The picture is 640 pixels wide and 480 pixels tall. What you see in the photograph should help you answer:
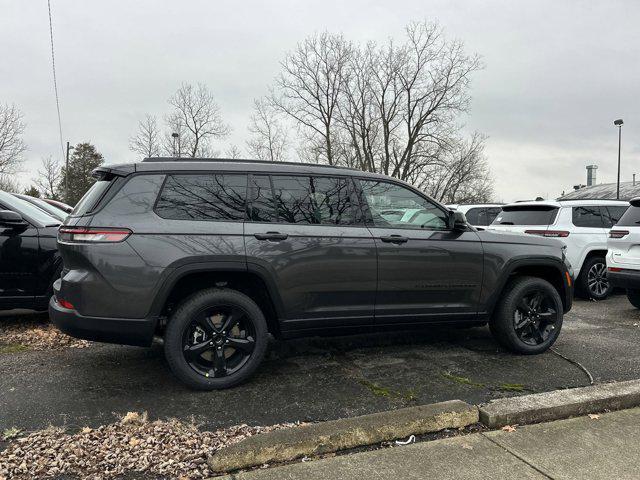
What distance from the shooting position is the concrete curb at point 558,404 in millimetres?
3455

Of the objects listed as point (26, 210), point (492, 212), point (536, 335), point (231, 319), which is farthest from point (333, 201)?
point (492, 212)

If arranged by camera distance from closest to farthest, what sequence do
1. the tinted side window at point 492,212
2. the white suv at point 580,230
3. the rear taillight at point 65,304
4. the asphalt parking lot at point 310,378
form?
1. the asphalt parking lot at point 310,378
2. the rear taillight at point 65,304
3. the white suv at point 580,230
4. the tinted side window at point 492,212

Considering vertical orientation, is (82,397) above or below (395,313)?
below

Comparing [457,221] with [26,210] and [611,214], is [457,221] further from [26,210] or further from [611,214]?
[611,214]

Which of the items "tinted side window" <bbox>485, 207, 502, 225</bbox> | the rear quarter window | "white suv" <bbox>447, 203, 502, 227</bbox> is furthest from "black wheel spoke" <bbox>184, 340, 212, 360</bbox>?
"tinted side window" <bbox>485, 207, 502, 225</bbox>

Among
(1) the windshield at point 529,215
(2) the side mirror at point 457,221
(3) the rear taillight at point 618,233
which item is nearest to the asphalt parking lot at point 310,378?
(2) the side mirror at point 457,221

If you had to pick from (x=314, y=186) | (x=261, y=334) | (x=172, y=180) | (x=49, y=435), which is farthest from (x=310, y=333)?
(x=49, y=435)

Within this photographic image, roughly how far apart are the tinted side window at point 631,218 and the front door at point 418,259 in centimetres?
369

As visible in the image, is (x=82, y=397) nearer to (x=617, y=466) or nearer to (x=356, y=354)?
(x=356, y=354)

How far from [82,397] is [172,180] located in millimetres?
1768

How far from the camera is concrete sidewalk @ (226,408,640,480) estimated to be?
2.80 m

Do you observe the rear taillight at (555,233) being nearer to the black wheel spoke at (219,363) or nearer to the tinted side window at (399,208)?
the tinted side window at (399,208)

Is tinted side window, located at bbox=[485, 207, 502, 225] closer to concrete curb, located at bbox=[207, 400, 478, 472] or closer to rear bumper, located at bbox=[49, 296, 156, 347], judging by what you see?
concrete curb, located at bbox=[207, 400, 478, 472]

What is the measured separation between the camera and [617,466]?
2.91 meters
